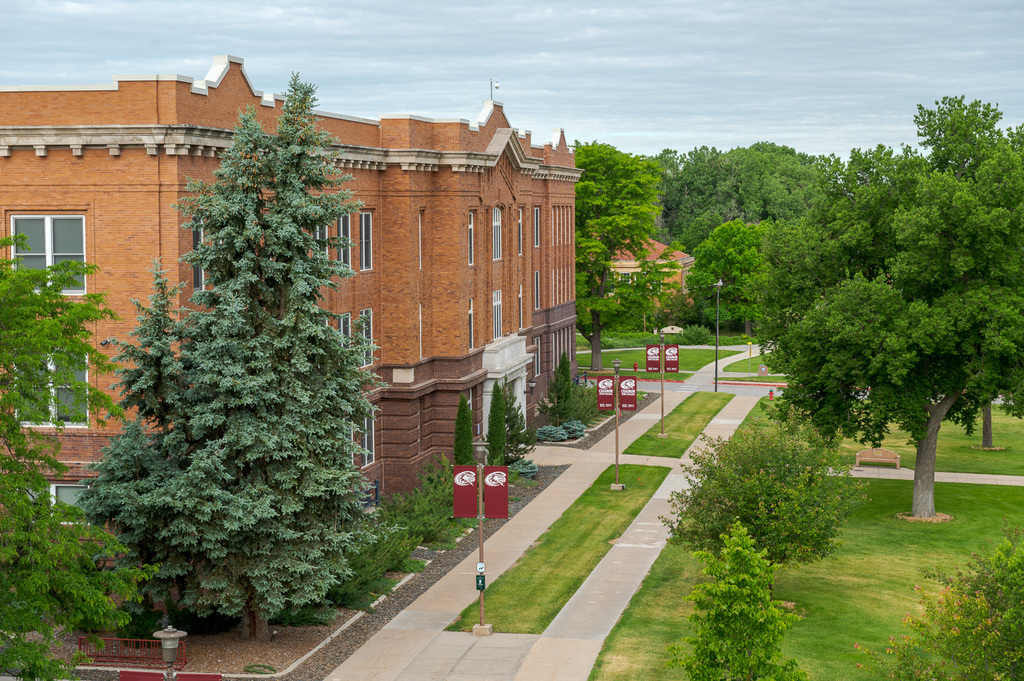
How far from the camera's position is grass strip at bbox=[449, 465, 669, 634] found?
26.2 meters

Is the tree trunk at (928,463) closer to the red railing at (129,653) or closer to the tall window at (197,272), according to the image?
the tall window at (197,272)

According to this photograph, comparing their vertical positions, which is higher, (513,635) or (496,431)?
(496,431)

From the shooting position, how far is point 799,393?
37.3m

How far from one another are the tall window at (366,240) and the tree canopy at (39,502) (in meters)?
15.9

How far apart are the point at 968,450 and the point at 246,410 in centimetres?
3551

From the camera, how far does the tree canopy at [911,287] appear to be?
1305 inches

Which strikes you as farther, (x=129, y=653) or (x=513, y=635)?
(x=513, y=635)

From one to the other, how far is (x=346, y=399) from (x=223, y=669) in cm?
608

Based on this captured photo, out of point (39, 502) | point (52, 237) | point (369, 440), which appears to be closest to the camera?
point (39, 502)

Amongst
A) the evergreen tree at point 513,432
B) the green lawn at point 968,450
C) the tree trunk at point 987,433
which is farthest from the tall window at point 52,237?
the tree trunk at point 987,433

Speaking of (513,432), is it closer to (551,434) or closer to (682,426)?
(551,434)

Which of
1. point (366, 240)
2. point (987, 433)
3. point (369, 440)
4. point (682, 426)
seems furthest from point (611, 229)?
point (369, 440)

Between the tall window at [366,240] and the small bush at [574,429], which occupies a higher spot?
the tall window at [366,240]

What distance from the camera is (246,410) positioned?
22875 millimetres
